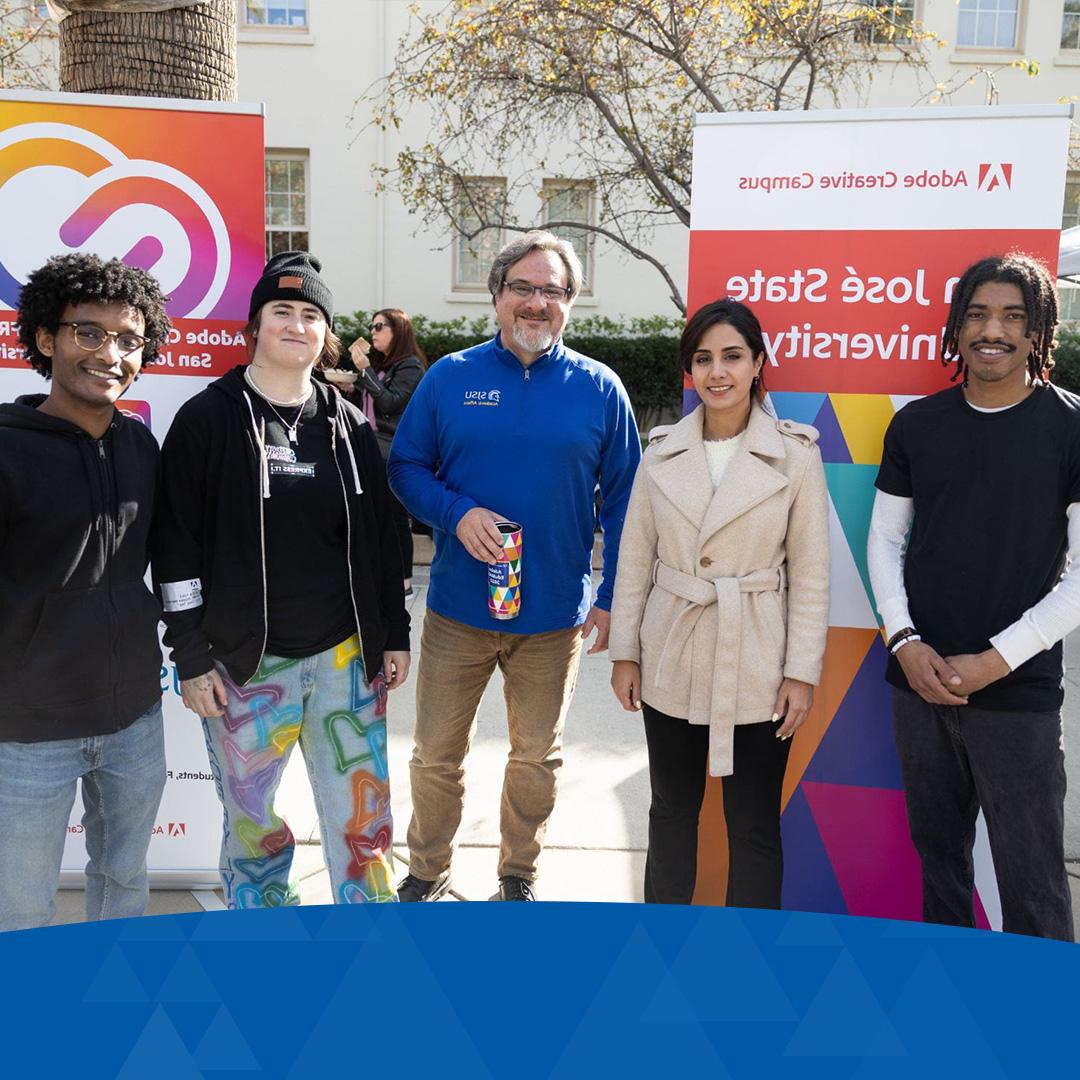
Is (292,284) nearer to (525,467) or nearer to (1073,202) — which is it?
(525,467)

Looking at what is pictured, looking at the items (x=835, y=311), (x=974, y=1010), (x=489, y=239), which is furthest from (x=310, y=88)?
(x=974, y=1010)

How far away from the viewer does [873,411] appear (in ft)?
9.71

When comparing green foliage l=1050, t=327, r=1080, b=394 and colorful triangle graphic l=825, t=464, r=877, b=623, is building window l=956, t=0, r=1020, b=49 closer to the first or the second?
green foliage l=1050, t=327, r=1080, b=394

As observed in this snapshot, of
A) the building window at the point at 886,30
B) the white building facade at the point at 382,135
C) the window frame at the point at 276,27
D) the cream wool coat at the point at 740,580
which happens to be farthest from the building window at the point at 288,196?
the cream wool coat at the point at 740,580

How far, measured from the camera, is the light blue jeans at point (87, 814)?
85.4 inches

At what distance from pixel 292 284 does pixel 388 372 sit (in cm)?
475

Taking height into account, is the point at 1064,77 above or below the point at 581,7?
above

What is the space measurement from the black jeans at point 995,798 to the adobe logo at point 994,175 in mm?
1419

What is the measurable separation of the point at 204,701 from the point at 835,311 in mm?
2043

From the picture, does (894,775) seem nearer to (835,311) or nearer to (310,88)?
(835,311)

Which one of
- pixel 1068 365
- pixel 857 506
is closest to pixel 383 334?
pixel 857 506

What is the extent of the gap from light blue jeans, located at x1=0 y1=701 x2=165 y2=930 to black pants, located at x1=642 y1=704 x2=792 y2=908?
4.12 feet

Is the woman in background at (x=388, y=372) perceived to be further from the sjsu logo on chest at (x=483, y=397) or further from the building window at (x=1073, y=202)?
the building window at (x=1073, y=202)

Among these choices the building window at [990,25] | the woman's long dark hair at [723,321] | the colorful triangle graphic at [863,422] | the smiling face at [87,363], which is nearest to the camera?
the smiling face at [87,363]
